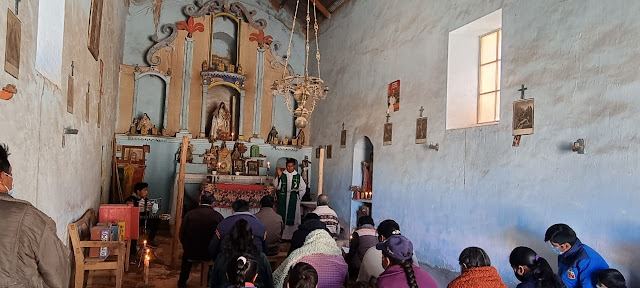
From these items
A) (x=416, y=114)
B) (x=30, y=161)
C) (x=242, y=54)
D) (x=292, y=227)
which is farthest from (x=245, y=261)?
(x=242, y=54)

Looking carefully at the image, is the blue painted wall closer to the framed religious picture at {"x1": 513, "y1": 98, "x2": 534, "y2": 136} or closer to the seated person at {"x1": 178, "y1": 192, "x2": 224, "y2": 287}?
the framed religious picture at {"x1": 513, "y1": 98, "x2": 534, "y2": 136}

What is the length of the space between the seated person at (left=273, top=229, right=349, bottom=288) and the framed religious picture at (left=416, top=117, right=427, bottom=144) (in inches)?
163

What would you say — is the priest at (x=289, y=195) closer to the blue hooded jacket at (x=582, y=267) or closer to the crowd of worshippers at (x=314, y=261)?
the crowd of worshippers at (x=314, y=261)

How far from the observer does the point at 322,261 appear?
368 centimetres

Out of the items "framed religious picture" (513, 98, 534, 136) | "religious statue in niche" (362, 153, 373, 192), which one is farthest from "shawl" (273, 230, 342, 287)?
"religious statue in niche" (362, 153, 373, 192)

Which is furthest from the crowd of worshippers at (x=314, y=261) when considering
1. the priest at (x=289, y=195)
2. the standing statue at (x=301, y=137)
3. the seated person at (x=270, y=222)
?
the standing statue at (x=301, y=137)

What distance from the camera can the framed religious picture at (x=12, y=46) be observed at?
2854 millimetres

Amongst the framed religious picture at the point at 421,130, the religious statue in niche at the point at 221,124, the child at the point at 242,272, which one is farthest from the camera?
the religious statue in niche at the point at 221,124

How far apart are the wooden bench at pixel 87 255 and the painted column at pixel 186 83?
5.73 metres

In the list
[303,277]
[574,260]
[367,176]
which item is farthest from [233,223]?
[367,176]

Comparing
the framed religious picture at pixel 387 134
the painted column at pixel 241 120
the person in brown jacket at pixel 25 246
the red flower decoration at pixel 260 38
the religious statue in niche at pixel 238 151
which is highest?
the red flower decoration at pixel 260 38

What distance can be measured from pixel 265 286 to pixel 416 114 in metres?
4.82

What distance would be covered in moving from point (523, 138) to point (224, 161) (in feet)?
25.6

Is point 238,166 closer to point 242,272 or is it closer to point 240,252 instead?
point 240,252
